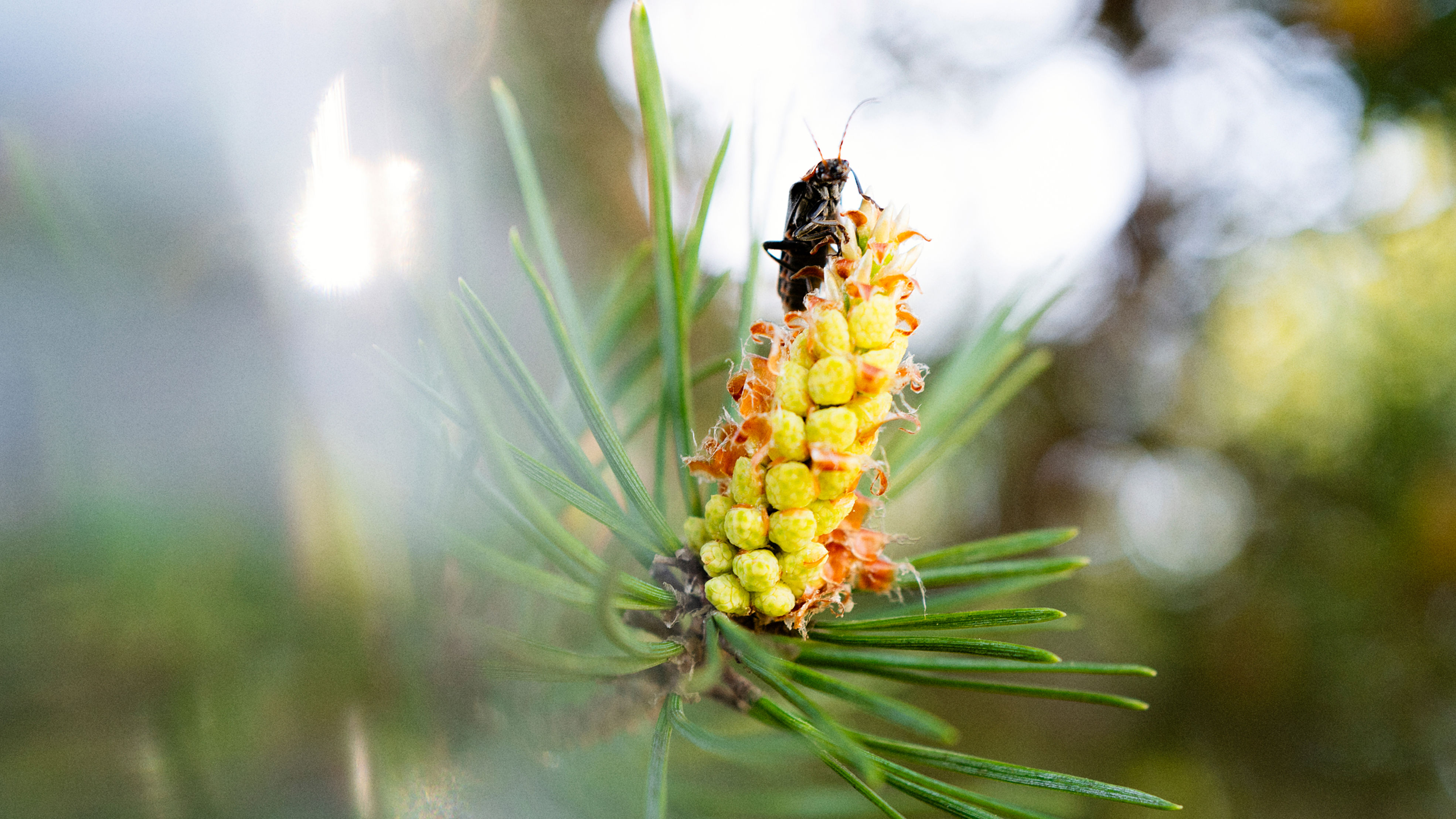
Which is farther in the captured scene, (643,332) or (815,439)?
(643,332)

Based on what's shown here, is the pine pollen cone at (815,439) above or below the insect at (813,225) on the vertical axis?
below

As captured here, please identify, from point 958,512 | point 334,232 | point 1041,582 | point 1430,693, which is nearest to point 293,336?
point 334,232

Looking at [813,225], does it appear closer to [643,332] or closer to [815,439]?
[815,439]

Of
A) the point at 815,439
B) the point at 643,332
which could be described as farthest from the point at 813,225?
the point at 643,332

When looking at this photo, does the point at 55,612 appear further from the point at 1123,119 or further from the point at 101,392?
the point at 1123,119
